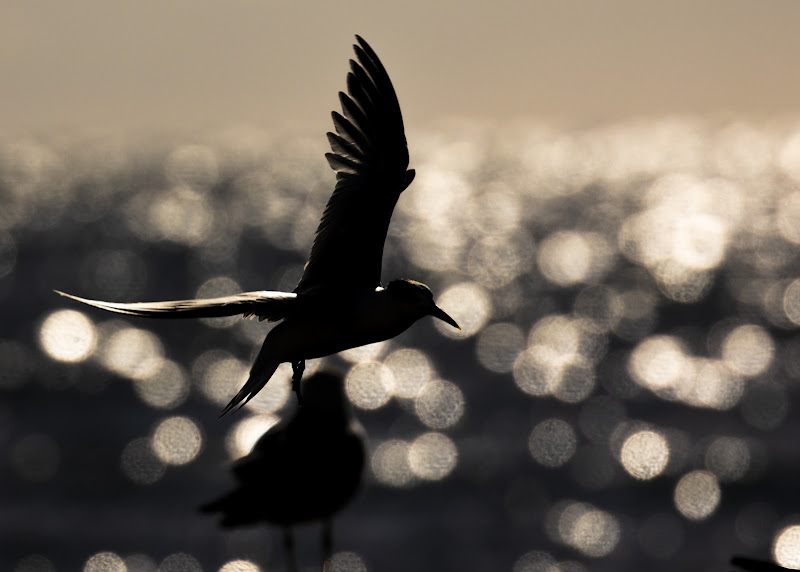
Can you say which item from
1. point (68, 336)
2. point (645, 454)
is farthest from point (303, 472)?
point (68, 336)

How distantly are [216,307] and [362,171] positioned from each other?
2.47 meters

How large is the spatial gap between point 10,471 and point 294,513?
2944cm

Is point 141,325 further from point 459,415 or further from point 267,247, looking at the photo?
point 267,247

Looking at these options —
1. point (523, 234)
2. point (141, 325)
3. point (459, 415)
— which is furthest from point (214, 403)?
point (523, 234)

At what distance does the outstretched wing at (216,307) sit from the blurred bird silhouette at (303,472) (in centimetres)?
633

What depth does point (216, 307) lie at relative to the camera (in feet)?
28.1

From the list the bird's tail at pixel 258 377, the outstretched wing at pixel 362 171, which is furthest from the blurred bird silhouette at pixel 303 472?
the bird's tail at pixel 258 377

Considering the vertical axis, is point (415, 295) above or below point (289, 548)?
above

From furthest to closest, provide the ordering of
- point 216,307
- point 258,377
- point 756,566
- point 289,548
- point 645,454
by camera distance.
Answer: point 645,454
point 289,548
point 258,377
point 216,307
point 756,566

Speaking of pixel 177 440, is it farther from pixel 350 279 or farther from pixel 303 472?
pixel 350 279

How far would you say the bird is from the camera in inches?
342

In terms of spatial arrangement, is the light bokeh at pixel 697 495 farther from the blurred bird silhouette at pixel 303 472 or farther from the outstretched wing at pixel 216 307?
the outstretched wing at pixel 216 307

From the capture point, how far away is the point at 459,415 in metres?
52.4

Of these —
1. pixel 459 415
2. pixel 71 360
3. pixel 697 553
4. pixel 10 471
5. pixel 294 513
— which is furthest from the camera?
pixel 71 360
